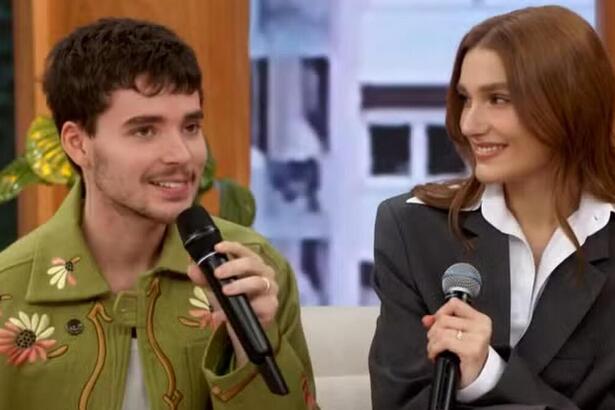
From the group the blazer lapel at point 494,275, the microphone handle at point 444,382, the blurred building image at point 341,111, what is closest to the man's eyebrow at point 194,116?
the blazer lapel at point 494,275

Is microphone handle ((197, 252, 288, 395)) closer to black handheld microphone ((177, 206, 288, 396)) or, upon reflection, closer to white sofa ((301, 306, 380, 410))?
black handheld microphone ((177, 206, 288, 396))

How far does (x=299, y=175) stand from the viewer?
10.6 ft

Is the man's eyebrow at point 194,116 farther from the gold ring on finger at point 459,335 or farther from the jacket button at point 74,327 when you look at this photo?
the gold ring on finger at point 459,335

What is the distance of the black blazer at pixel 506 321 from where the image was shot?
165cm

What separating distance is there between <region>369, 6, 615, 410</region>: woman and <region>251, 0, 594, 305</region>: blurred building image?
57.3 inches

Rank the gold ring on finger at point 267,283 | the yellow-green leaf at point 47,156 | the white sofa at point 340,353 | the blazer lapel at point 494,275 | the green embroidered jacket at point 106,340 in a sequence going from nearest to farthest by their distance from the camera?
1. the gold ring on finger at point 267,283
2. the green embroidered jacket at point 106,340
3. the blazer lapel at point 494,275
4. the white sofa at point 340,353
5. the yellow-green leaf at point 47,156

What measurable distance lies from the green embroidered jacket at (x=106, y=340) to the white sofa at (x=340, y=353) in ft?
0.97

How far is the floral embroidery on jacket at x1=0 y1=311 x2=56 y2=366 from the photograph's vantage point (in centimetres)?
159

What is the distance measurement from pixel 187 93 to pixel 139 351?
35 centimetres

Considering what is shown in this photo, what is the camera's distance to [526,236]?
1732mm

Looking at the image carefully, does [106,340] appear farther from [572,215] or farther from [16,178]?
[16,178]

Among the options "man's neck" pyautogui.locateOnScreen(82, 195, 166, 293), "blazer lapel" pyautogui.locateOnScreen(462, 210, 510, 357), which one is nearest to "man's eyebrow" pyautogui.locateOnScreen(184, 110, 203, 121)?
"man's neck" pyautogui.locateOnScreen(82, 195, 166, 293)

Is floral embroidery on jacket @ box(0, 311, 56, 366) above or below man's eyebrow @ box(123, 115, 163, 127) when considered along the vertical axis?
below

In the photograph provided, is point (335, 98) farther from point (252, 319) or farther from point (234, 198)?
point (252, 319)
